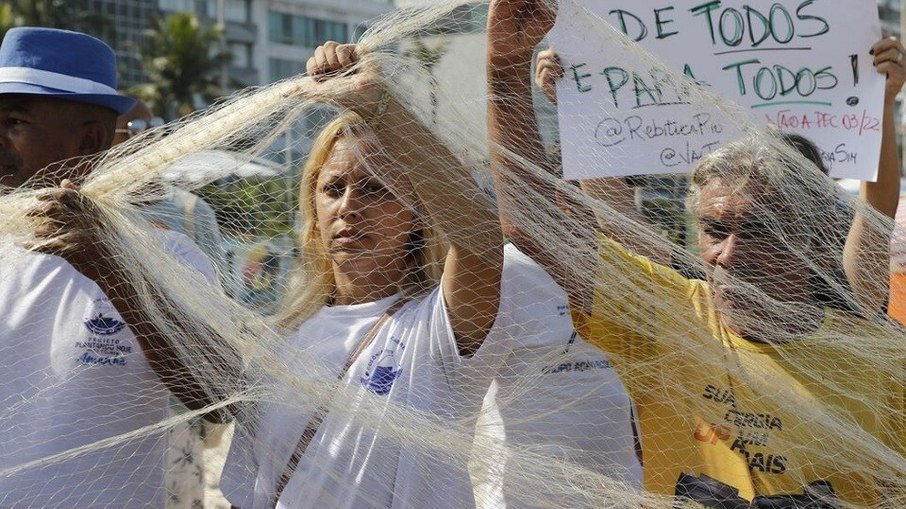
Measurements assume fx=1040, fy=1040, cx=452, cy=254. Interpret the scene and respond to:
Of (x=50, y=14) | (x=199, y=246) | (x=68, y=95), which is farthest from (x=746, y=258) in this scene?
(x=50, y=14)

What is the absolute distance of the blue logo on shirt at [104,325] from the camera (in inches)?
94.7

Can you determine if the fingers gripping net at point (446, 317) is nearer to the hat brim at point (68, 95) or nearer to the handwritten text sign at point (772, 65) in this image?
the handwritten text sign at point (772, 65)

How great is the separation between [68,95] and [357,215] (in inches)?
40.0

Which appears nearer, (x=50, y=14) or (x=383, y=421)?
(x=383, y=421)

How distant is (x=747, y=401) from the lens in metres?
2.25

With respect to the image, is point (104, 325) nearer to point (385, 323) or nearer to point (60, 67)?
point (385, 323)

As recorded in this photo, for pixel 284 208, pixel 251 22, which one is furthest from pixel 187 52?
pixel 284 208

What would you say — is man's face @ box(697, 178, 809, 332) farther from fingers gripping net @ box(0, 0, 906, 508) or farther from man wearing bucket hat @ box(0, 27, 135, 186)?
man wearing bucket hat @ box(0, 27, 135, 186)

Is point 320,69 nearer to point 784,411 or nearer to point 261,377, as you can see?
point 261,377

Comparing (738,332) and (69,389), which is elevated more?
(738,332)

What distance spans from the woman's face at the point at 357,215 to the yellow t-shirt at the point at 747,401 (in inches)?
18.3

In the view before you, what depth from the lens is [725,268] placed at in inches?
91.4

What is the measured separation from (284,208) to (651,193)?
0.89 metres

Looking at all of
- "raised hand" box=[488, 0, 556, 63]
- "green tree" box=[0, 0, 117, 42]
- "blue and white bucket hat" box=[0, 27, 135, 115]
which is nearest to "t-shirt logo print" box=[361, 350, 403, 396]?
"raised hand" box=[488, 0, 556, 63]
